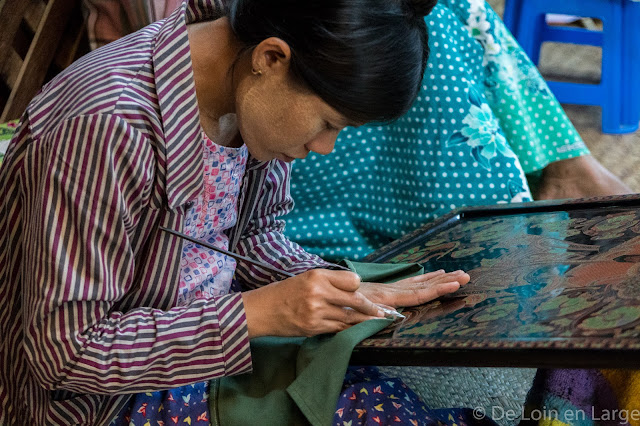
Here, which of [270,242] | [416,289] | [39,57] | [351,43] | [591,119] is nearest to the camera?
[351,43]

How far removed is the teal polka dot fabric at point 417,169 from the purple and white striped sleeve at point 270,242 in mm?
401

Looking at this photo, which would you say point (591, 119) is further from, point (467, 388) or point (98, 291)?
point (98, 291)

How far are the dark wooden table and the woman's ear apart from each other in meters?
0.34

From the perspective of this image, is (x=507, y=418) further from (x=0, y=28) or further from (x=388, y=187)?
(x=0, y=28)

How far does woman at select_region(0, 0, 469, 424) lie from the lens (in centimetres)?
88

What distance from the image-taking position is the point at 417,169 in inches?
68.3

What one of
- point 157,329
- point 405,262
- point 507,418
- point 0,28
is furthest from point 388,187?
point 0,28

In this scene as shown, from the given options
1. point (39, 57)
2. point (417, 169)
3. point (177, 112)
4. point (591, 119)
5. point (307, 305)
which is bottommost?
point (591, 119)

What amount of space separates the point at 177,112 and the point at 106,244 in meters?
0.18

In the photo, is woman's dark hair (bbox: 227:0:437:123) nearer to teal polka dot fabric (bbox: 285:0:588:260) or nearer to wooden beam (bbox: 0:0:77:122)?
teal polka dot fabric (bbox: 285:0:588:260)

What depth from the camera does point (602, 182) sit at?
1958 millimetres

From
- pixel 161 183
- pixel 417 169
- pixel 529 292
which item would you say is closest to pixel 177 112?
pixel 161 183

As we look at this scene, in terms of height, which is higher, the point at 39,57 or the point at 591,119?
the point at 39,57

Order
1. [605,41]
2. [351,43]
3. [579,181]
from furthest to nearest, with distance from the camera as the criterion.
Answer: [605,41] < [579,181] < [351,43]
